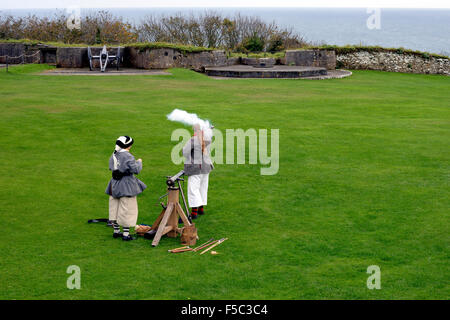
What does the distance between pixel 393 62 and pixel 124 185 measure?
2963cm

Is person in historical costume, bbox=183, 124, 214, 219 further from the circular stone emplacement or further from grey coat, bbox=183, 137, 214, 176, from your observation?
the circular stone emplacement

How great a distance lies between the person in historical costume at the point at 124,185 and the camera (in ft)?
30.5

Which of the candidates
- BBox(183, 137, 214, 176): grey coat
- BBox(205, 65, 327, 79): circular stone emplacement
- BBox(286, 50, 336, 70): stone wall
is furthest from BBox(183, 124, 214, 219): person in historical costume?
BBox(286, 50, 336, 70): stone wall

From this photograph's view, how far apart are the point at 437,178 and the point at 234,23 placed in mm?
40585

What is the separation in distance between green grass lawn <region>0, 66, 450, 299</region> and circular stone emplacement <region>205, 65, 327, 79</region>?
879 cm

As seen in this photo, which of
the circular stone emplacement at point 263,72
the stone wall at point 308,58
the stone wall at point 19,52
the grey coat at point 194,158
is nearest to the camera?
the grey coat at point 194,158

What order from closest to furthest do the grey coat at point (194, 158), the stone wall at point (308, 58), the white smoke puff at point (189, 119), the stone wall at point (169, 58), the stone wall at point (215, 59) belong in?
the white smoke puff at point (189, 119), the grey coat at point (194, 158), the stone wall at point (169, 58), the stone wall at point (215, 59), the stone wall at point (308, 58)

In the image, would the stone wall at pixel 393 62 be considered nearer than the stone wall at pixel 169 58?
No

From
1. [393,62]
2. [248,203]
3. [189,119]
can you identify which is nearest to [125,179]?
[189,119]

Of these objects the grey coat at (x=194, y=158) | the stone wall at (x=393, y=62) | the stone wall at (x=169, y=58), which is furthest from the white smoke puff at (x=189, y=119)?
the stone wall at (x=393, y=62)

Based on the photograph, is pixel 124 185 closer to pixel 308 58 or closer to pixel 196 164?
pixel 196 164

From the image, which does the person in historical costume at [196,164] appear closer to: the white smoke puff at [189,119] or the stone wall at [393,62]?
the white smoke puff at [189,119]

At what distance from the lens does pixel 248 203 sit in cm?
1127

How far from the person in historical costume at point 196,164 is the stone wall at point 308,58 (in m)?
25.7
